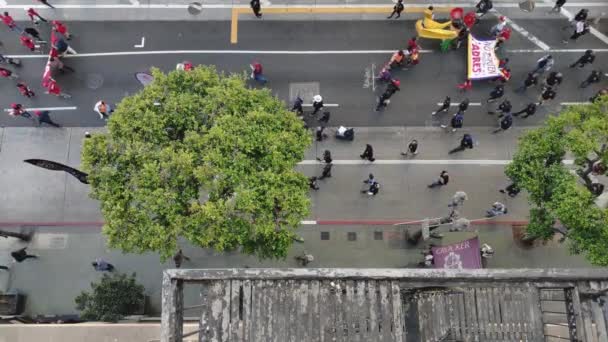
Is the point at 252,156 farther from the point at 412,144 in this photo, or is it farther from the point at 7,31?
the point at 7,31

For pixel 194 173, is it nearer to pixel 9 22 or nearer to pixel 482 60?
pixel 482 60

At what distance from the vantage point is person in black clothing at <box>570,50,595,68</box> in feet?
72.1

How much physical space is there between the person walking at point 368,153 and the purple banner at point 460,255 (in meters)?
5.11

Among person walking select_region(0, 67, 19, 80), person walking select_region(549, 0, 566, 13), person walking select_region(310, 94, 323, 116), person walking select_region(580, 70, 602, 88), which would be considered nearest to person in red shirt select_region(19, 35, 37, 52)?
person walking select_region(0, 67, 19, 80)

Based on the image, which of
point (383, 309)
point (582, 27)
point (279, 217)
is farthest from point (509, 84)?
point (383, 309)

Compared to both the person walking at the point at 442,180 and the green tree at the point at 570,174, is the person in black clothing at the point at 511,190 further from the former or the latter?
the green tree at the point at 570,174

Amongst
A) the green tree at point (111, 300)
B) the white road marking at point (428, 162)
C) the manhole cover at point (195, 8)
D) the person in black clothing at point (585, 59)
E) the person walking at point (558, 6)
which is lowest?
the green tree at point (111, 300)

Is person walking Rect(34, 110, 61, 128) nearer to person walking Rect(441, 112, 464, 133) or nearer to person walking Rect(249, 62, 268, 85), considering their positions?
person walking Rect(249, 62, 268, 85)

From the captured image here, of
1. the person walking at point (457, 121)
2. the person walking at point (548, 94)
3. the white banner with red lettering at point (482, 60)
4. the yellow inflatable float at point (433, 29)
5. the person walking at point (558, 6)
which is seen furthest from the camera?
the person walking at point (558, 6)

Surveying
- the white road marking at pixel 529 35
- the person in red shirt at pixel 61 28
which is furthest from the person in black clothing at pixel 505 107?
the person in red shirt at pixel 61 28

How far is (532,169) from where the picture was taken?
16.3 meters

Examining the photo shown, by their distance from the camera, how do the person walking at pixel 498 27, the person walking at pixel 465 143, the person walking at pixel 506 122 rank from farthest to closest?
the person walking at pixel 498 27 → the person walking at pixel 506 122 → the person walking at pixel 465 143

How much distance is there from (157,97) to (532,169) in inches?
524

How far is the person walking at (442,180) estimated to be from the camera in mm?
20281
